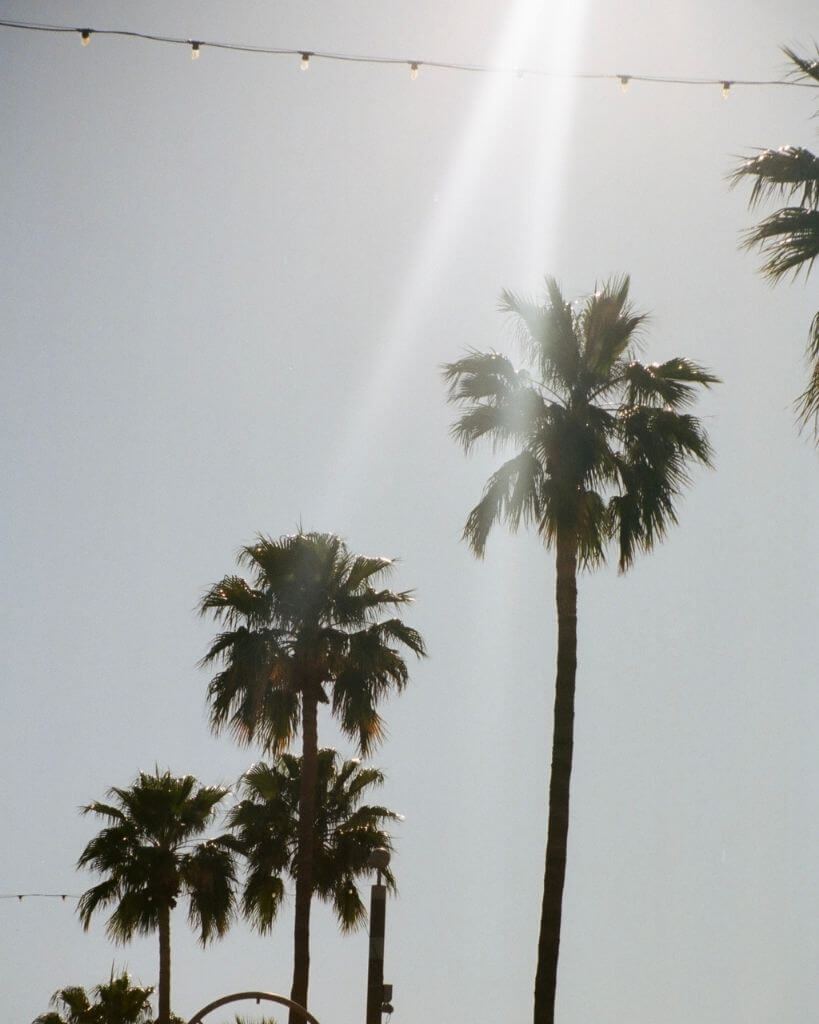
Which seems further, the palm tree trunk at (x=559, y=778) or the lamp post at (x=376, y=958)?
the palm tree trunk at (x=559, y=778)

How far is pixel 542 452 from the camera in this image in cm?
2117

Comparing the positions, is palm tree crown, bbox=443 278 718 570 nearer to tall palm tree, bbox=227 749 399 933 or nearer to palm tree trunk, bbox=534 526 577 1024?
palm tree trunk, bbox=534 526 577 1024

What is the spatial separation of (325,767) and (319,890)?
8.22 ft

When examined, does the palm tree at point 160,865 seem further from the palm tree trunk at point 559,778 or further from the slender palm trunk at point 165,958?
the palm tree trunk at point 559,778

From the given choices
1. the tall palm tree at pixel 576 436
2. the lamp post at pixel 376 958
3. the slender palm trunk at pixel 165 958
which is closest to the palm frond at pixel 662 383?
the tall palm tree at pixel 576 436

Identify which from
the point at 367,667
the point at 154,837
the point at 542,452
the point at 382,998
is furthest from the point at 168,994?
the point at 542,452

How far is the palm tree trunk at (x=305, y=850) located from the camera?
2559 centimetres

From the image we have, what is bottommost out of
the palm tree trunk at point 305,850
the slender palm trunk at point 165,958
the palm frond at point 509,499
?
the slender palm trunk at point 165,958

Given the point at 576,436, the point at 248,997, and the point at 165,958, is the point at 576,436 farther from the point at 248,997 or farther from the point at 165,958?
the point at 165,958

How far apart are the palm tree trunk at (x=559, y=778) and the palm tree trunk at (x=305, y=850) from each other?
786 centimetres

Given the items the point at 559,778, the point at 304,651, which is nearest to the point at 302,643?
the point at 304,651

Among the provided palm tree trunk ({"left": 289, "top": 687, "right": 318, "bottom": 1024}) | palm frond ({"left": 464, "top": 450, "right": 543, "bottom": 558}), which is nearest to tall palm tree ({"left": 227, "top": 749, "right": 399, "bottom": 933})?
palm tree trunk ({"left": 289, "top": 687, "right": 318, "bottom": 1024})

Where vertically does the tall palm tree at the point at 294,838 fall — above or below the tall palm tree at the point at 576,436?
below

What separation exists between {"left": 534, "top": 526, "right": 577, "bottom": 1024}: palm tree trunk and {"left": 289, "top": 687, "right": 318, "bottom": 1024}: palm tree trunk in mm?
7857
